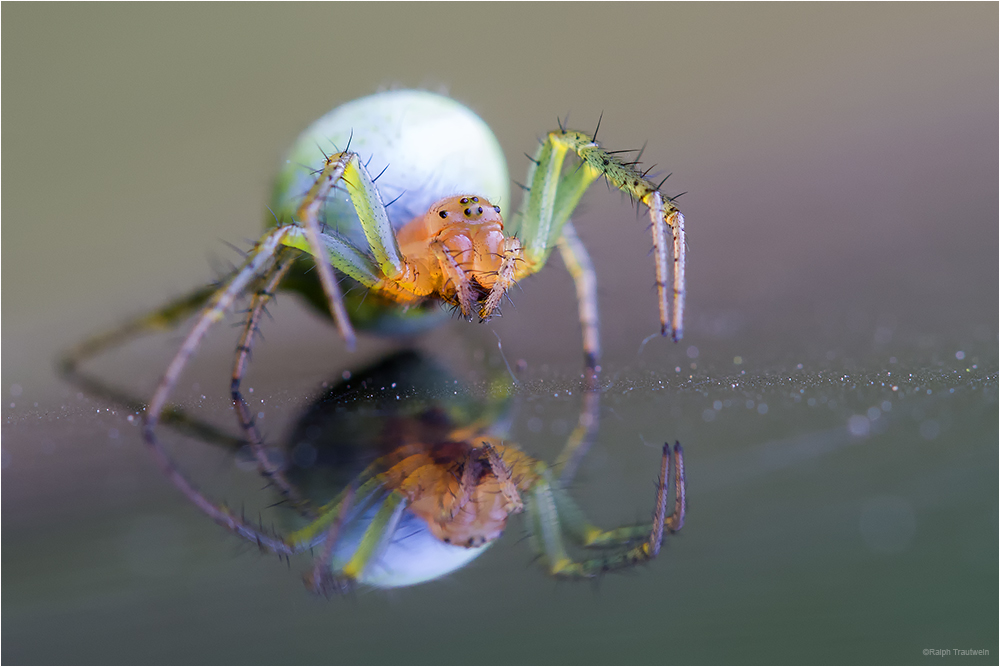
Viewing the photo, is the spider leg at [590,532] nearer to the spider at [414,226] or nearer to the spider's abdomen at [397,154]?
the spider at [414,226]

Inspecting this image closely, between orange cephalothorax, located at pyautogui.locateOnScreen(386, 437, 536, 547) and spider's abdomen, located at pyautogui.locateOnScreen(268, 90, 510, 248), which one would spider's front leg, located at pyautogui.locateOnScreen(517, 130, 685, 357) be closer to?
spider's abdomen, located at pyautogui.locateOnScreen(268, 90, 510, 248)

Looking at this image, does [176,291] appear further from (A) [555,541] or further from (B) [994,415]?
(B) [994,415]

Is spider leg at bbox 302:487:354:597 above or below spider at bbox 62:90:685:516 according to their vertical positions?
below

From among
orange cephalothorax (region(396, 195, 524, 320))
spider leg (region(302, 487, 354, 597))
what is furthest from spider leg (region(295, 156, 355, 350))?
spider leg (region(302, 487, 354, 597))

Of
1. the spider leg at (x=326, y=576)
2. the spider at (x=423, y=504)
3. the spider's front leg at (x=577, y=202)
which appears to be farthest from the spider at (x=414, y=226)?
the spider leg at (x=326, y=576)

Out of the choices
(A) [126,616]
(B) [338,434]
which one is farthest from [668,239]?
(A) [126,616]

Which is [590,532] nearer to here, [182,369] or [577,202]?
[182,369]
